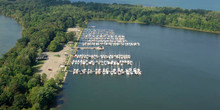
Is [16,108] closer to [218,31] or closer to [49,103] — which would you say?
[49,103]

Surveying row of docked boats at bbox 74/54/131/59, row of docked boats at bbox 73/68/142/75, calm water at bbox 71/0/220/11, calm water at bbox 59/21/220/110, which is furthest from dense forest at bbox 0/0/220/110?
calm water at bbox 71/0/220/11

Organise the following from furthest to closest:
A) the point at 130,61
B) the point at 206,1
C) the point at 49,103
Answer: the point at 206,1
the point at 130,61
the point at 49,103

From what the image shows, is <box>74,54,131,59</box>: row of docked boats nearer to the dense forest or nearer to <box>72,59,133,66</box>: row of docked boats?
<box>72,59,133,66</box>: row of docked boats

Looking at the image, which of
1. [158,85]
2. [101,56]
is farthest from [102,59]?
[158,85]

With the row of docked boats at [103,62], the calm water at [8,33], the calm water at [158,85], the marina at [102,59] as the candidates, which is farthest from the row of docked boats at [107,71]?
the calm water at [8,33]

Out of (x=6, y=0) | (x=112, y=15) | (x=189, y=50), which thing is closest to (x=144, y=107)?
(x=189, y=50)

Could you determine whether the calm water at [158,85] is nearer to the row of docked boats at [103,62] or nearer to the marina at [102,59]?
the marina at [102,59]
